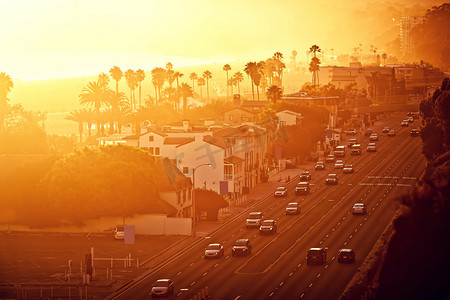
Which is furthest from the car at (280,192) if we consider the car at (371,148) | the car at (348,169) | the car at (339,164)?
the car at (371,148)

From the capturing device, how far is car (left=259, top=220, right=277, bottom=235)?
90.8 meters

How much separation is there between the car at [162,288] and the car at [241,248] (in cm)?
1315

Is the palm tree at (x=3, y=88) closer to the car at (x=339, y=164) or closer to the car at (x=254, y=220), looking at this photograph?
the car at (x=339, y=164)

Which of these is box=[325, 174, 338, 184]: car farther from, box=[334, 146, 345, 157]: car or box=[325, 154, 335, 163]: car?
box=[334, 146, 345, 157]: car

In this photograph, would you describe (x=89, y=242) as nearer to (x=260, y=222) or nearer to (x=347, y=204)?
(x=260, y=222)

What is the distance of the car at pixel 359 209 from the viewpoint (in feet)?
331

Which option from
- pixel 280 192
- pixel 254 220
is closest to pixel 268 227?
pixel 254 220

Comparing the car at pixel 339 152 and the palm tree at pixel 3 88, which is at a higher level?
the palm tree at pixel 3 88

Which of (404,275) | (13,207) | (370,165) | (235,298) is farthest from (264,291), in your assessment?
(370,165)

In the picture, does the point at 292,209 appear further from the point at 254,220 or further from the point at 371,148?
the point at 371,148

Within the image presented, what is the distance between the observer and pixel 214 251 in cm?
8044

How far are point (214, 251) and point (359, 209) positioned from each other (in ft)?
82.3

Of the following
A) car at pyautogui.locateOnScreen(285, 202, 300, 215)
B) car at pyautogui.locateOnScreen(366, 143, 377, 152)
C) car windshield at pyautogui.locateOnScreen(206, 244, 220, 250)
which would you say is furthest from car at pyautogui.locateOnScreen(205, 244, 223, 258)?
car at pyautogui.locateOnScreen(366, 143, 377, 152)

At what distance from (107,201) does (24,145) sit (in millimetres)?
57378
